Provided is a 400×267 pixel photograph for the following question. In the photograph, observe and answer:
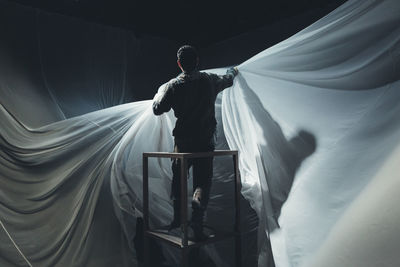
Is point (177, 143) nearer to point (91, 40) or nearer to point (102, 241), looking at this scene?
point (102, 241)

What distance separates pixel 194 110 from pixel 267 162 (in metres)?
0.46

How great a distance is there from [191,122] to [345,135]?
2.39 feet

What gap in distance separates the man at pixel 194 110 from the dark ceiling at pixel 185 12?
1.21 m

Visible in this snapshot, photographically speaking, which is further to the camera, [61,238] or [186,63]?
[61,238]

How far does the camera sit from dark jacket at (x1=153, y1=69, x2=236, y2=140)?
4.97ft

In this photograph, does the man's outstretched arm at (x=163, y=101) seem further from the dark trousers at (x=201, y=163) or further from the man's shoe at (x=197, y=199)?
the man's shoe at (x=197, y=199)

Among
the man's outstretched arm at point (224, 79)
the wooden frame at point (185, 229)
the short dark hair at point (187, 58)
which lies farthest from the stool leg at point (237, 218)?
the short dark hair at point (187, 58)

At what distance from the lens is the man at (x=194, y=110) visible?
151 cm

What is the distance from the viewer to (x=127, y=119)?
6.41 ft

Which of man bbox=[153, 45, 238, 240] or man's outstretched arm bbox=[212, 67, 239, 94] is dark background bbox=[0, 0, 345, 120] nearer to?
man's outstretched arm bbox=[212, 67, 239, 94]

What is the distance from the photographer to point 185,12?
266 centimetres

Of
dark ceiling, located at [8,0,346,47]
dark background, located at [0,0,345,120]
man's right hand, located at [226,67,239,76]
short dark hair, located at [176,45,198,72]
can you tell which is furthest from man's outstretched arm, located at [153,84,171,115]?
dark ceiling, located at [8,0,346,47]

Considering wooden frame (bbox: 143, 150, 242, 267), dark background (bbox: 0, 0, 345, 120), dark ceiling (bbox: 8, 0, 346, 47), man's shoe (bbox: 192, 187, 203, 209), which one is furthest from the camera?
dark ceiling (bbox: 8, 0, 346, 47)

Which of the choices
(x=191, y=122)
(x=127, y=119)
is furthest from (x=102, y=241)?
(x=191, y=122)
